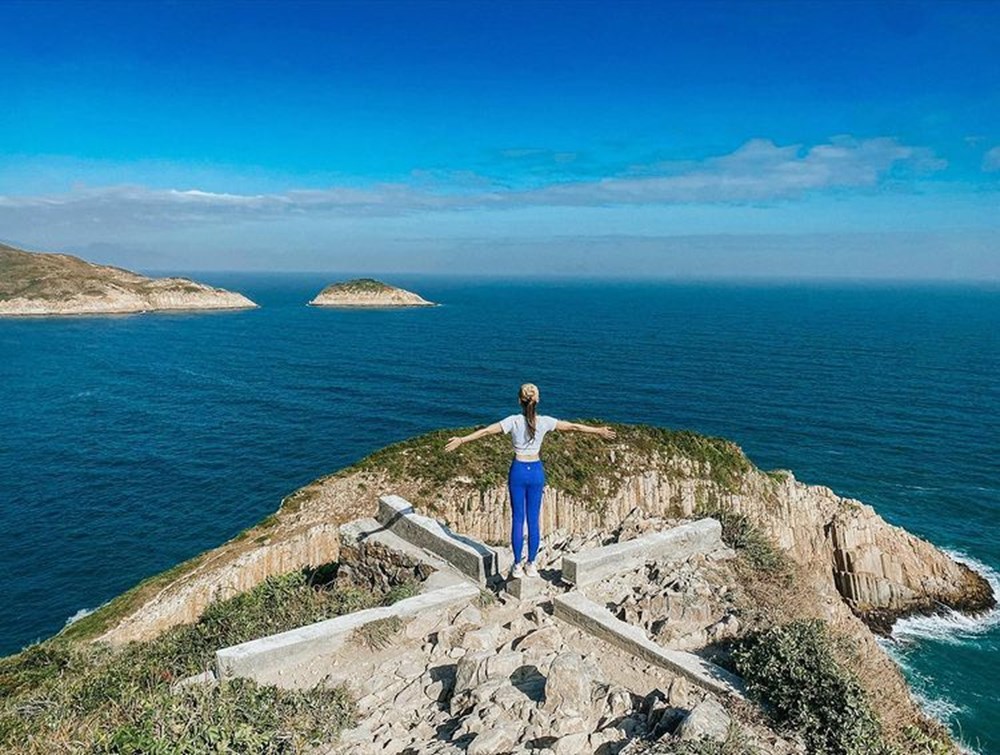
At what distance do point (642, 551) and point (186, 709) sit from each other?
7036 mm

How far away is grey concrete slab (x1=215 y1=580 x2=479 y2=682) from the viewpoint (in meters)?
7.73

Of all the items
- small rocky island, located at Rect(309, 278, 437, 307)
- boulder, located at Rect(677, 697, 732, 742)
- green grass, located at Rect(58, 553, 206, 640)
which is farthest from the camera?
small rocky island, located at Rect(309, 278, 437, 307)

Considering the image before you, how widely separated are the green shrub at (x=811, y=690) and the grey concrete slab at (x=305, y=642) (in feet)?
14.0

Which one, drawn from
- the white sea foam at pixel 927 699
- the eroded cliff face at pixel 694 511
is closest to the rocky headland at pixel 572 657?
the eroded cliff face at pixel 694 511

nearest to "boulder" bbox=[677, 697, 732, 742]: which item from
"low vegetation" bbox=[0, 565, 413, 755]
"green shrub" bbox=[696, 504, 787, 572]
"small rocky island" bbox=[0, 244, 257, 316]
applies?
"low vegetation" bbox=[0, 565, 413, 755]

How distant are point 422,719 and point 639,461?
21.0 metres

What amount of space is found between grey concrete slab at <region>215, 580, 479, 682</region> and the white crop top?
2.54 meters

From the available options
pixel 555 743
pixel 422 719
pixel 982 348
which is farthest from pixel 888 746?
pixel 982 348

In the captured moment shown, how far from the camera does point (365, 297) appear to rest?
537 ft

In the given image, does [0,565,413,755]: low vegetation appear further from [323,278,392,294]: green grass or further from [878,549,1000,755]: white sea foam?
[323,278,392,294]: green grass

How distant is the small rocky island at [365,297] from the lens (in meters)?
161

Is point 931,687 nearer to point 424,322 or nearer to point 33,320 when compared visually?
point 424,322

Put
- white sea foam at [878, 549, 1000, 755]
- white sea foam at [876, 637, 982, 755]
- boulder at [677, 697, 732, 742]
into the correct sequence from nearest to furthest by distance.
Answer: boulder at [677, 697, 732, 742]
white sea foam at [876, 637, 982, 755]
white sea foam at [878, 549, 1000, 755]

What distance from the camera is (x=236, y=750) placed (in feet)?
19.9
